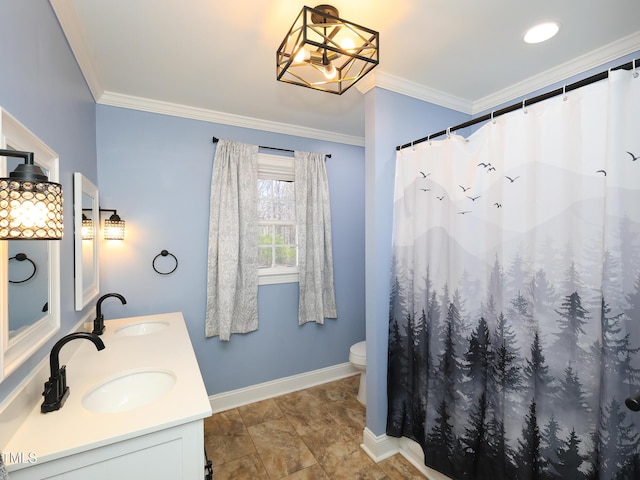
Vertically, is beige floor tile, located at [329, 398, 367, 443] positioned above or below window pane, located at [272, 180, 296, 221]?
below

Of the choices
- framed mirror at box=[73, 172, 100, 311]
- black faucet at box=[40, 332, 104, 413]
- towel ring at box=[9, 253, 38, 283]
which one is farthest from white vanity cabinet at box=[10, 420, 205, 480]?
framed mirror at box=[73, 172, 100, 311]

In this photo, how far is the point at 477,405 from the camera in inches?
62.4

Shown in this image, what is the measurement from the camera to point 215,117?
2529 millimetres

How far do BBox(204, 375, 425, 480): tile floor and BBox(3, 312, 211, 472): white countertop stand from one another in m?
0.98

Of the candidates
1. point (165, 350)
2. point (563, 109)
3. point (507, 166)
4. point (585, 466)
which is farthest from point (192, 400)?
point (563, 109)

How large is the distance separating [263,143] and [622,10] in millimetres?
2382

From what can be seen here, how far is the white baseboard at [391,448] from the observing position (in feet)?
6.29

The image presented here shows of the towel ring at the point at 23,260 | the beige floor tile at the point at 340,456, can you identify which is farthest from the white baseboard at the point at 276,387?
the towel ring at the point at 23,260

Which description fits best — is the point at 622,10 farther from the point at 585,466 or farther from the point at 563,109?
the point at 585,466

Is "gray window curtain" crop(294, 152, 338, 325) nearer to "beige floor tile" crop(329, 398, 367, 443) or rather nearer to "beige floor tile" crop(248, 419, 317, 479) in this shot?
"beige floor tile" crop(329, 398, 367, 443)

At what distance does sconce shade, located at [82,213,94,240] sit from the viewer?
1.70m

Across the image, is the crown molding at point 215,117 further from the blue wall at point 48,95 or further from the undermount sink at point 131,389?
the undermount sink at point 131,389

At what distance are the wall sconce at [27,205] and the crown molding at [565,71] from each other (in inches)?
104

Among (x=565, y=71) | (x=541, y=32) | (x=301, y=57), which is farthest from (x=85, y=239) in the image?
(x=565, y=71)
